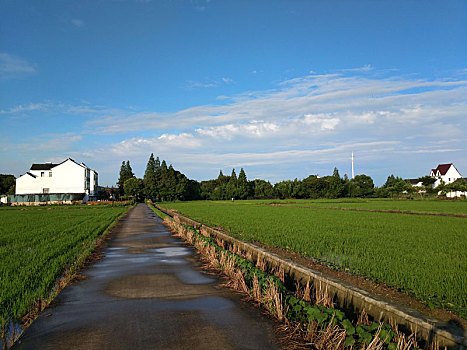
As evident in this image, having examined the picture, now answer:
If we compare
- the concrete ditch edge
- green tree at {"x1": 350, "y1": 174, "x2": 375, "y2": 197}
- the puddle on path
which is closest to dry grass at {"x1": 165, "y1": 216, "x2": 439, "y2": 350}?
the concrete ditch edge

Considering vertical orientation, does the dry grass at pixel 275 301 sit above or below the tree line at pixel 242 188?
below

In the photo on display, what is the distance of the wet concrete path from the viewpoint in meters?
4.22

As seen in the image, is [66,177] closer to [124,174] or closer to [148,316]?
[124,174]

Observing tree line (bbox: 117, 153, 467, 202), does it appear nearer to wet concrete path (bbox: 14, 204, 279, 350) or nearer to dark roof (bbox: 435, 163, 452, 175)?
dark roof (bbox: 435, 163, 452, 175)

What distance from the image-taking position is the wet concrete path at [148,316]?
4223 mm

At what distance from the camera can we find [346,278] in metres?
6.96

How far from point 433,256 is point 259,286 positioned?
611 centimetres

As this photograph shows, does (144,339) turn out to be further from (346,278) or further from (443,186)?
(443,186)

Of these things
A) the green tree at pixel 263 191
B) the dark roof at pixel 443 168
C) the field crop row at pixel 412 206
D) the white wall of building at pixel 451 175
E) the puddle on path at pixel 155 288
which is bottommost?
the puddle on path at pixel 155 288

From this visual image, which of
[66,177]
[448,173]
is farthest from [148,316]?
[448,173]

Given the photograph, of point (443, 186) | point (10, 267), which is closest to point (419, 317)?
point (10, 267)

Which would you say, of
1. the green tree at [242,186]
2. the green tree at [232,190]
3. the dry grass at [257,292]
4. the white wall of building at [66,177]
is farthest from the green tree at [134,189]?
the dry grass at [257,292]

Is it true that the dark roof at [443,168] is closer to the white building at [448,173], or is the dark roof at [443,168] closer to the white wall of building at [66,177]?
the white building at [448,173]

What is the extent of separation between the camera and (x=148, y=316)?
16.8 feet
